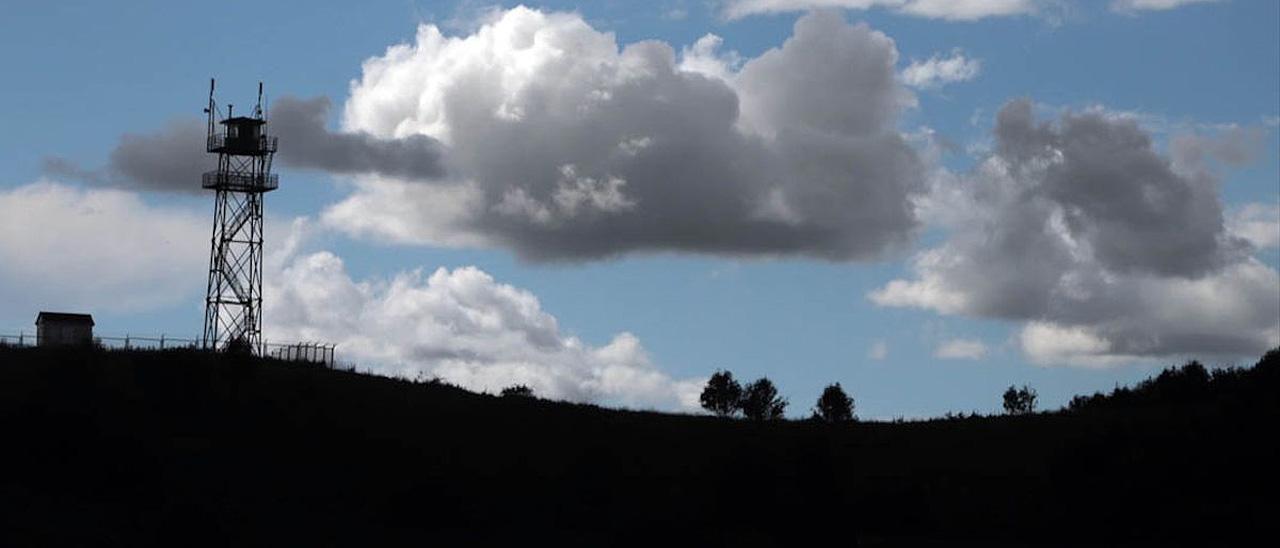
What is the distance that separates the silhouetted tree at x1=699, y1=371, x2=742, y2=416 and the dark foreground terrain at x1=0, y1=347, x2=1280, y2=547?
6883 centimetres

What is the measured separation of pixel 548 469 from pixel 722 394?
8304 centimetres

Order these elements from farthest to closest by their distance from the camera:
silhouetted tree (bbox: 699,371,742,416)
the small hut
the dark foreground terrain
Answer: silhouetted tree (bbox: 699,371,742,416)
the small hut
the dark foreground terrain

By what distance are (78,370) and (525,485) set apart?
20.4 metres

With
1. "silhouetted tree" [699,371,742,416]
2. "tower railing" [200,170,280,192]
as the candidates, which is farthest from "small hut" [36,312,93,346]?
"silhouetted tree" [699,371,742,416]

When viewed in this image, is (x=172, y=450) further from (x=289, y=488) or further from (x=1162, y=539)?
(x=1162, y=539)

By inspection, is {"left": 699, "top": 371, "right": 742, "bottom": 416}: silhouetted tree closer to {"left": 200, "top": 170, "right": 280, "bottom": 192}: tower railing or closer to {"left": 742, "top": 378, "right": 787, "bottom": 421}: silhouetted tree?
{"left": 742, "top": 378, "right": 787, "bottom": 421}: silhouetted tree

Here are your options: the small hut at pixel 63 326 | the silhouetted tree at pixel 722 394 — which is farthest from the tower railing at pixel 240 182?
the silhouetted tree at pixel 722 394

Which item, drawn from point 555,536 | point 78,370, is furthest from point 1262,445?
point 78,370

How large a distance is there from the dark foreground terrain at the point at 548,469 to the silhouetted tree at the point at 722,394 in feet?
226

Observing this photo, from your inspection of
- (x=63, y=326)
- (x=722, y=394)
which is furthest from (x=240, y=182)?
(x=722, y=394)

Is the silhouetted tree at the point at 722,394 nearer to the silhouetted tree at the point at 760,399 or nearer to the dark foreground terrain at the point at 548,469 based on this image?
the silhouetted tree at the point at 760,399

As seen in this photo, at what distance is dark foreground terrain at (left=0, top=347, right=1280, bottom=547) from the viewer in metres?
66.2

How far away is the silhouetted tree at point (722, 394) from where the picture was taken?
156 m

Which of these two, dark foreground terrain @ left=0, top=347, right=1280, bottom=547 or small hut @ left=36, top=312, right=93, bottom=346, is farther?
small hut @ left=36, top=312, right=93, bottom=346
